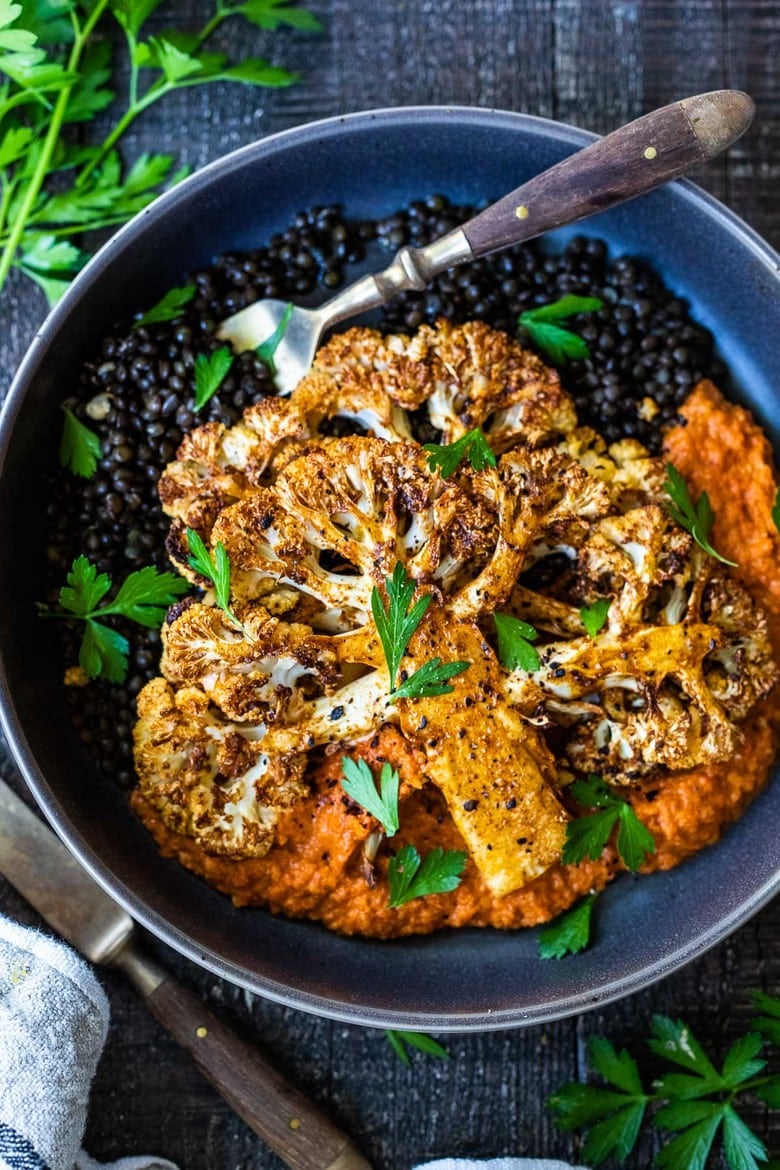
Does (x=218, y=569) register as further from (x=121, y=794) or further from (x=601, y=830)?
(x=601, y=830)

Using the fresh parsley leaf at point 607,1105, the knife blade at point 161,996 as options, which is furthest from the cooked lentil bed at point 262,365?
the fresh parsley leaf at point 607,1105

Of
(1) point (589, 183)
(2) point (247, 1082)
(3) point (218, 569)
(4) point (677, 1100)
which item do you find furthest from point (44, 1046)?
(1) point (589, 183)

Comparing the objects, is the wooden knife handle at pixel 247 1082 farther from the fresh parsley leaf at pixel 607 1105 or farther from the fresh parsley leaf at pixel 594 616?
the fresh parsley leaf at pixel 594 616

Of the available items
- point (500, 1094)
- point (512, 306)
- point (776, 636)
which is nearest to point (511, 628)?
point (776, 636)

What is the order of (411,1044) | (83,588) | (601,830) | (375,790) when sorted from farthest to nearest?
(411,1044) < (83,588) < (601,830) < (375,790)

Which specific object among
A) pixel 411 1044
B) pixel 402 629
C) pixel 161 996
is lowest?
pixel 411 1044

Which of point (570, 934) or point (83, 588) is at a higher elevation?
point (83, 588)
